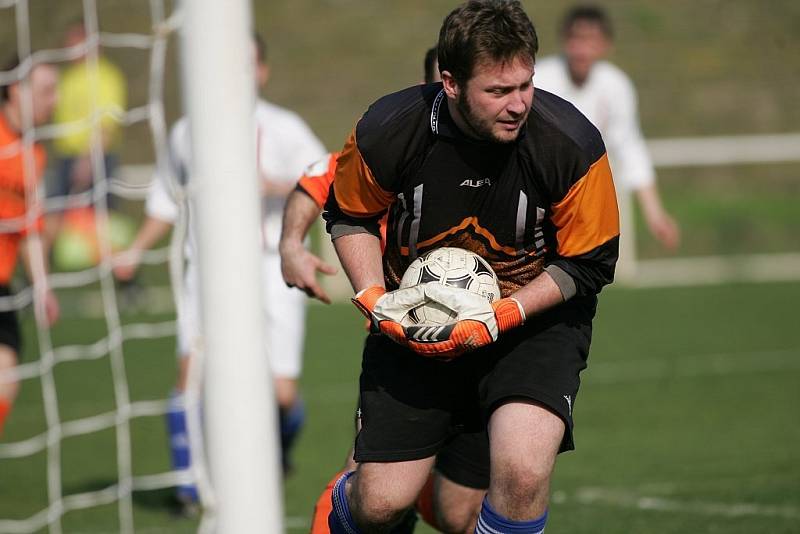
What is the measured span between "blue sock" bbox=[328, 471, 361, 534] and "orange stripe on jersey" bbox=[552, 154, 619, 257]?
1.06 m

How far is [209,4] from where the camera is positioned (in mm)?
2723

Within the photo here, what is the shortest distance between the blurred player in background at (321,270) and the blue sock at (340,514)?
0.21ft

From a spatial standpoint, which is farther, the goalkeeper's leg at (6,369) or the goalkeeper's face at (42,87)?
the goalkeeper's face at (42,87)

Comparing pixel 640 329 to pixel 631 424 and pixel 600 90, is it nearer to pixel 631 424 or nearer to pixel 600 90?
pixel 631 424

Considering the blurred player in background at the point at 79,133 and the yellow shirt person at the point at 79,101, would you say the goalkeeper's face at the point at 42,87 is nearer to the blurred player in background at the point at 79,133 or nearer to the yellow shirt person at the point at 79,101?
the blurred player in background at the point at 79,133

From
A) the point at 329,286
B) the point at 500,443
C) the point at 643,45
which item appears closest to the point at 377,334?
the point at 500,443

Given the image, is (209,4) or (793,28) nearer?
(209,4)

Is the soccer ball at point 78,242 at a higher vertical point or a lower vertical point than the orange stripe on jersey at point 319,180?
lower

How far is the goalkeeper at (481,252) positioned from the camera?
338 centimetres

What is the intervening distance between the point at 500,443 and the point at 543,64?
467 centimetres

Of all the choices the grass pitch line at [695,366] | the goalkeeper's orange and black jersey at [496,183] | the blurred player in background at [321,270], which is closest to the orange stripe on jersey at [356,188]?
the goalkeeper's orange and black jersey at [496,183]

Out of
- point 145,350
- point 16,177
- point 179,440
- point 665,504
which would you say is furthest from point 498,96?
point 145,350

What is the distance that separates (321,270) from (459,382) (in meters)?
0.74

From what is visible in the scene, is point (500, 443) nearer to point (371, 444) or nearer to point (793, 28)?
point (371, 444)
